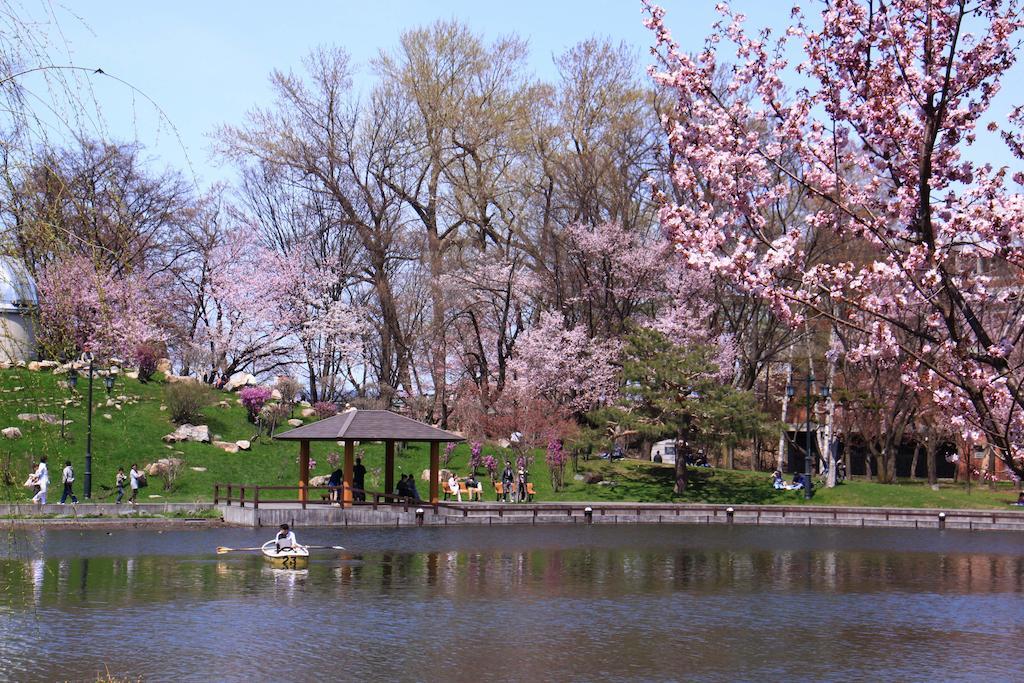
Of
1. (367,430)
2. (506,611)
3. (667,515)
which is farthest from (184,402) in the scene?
(506,611)

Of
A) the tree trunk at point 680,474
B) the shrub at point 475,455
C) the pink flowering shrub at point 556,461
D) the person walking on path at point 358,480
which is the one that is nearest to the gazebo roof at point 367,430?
the person walking on path at point 358,480

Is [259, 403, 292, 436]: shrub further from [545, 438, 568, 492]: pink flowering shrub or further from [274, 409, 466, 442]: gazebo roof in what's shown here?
[545, 438, 568, 492]: pink flowering shrub

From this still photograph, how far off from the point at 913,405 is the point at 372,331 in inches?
1225

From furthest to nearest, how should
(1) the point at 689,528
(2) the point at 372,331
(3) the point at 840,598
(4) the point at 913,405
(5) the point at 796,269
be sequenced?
1. (2) the point at 372,331
2. (4) the point at 913,405
3. (1) the point at 689,528
4. (3) the point at 840,598
5. (5) the point at 796,269

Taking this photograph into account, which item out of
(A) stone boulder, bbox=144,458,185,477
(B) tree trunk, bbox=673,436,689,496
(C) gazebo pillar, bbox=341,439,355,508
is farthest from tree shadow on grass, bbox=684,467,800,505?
(A) stone boulder, bbox=144,458,185,477

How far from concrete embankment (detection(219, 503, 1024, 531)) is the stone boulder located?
6781 millimetres

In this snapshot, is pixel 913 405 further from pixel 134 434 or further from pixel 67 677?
pixel 67 677

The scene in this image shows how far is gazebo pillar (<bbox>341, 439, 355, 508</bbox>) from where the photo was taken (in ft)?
135

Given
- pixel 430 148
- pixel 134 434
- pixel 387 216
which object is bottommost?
pixel 134 434

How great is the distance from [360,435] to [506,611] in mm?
19678

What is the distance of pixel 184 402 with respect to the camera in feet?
178

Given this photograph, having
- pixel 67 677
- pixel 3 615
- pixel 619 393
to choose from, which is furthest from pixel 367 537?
pixel 619 393

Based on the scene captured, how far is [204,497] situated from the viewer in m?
45.1

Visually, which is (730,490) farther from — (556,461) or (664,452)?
(664,452)
